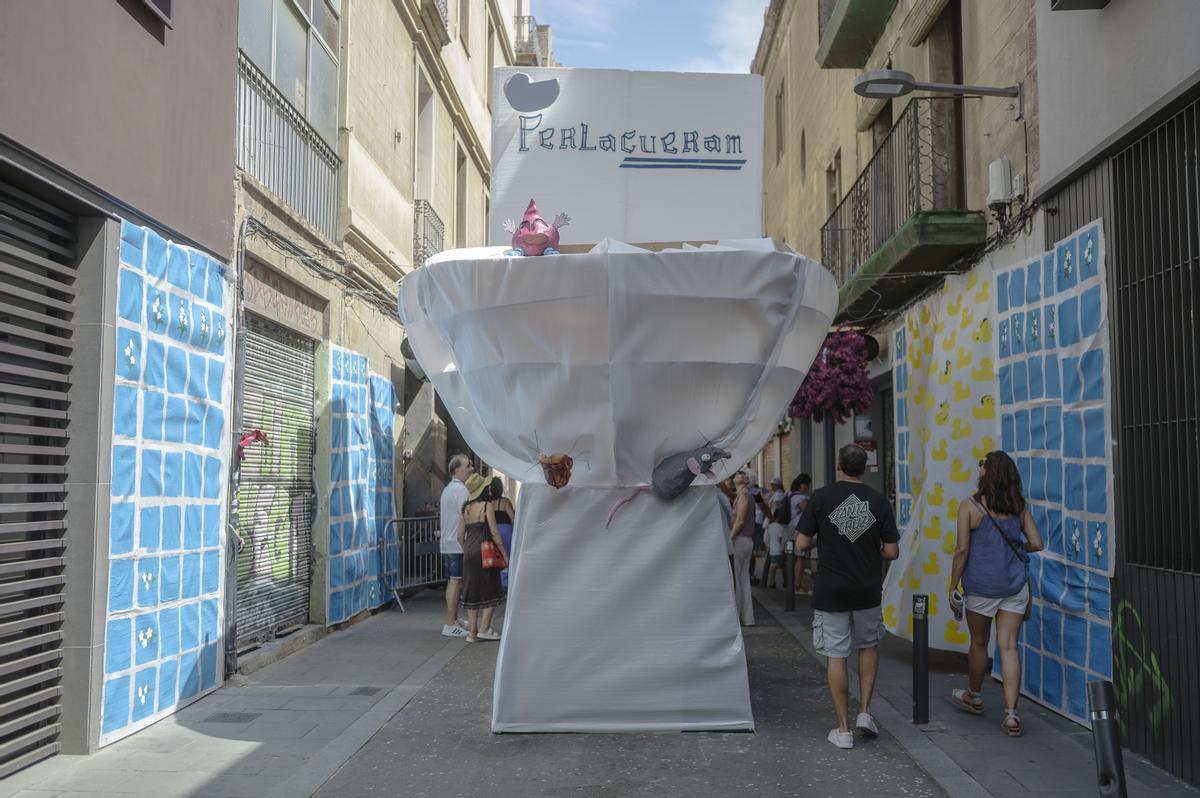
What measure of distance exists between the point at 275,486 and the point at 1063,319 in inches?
273

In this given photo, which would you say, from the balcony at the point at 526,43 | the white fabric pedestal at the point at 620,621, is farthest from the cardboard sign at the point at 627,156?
the balcony at the point at 526,43

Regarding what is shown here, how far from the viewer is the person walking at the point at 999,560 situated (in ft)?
22.5

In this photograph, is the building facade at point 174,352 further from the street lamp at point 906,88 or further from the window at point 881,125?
the window at point 881,125

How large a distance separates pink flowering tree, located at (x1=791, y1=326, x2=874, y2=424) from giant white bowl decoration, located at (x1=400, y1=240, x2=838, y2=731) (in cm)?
570

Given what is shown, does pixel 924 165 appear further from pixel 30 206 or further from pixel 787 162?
pixel 787 162

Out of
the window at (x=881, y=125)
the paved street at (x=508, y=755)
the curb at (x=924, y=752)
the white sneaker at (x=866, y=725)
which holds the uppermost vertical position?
the window at (x=881, y=125)

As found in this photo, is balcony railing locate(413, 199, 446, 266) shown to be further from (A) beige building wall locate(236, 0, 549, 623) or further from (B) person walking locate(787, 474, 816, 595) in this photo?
(B) person walking locate(787, 474, 816, 595)

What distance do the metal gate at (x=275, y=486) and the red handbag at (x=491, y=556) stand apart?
1927 millimetres

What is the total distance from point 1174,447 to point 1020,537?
126cm

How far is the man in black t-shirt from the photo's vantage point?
664 cm

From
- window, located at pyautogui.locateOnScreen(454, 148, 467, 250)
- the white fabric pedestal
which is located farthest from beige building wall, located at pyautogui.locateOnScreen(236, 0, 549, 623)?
the white fabric pedestal

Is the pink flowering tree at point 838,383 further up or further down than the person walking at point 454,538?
further up

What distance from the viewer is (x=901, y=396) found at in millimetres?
10867

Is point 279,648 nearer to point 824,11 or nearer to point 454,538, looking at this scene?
point 454,538
